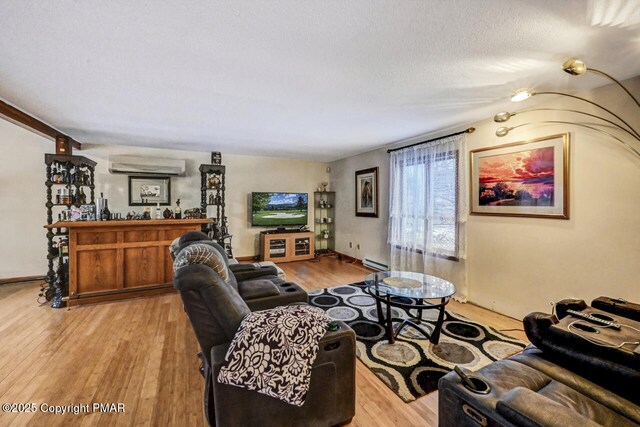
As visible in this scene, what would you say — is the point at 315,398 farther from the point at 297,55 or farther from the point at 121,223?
the point at 121,223

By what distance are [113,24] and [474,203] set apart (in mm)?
3725

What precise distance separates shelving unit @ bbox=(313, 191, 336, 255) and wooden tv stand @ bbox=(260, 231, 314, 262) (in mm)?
569

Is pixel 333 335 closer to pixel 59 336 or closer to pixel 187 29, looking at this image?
pixel 187 29

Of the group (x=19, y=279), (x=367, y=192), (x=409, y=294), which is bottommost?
(x=19, y=279)

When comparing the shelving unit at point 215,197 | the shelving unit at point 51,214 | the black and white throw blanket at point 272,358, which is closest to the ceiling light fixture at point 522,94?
the black and white throw blanket at point 272,358

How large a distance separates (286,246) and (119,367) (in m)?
3.71

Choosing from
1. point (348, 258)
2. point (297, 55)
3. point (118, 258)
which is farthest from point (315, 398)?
point (348, 258)

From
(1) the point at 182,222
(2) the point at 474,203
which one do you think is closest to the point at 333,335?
(2) the point at 474,203

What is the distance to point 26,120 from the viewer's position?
2.88 metres

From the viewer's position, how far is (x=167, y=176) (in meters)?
4.87

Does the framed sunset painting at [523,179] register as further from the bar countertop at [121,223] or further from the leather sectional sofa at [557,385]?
the bar countertop at [121,223]

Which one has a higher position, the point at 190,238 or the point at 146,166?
the point at 146,166

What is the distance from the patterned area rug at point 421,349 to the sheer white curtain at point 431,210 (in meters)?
0.82

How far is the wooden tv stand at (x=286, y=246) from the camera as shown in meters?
5.48
